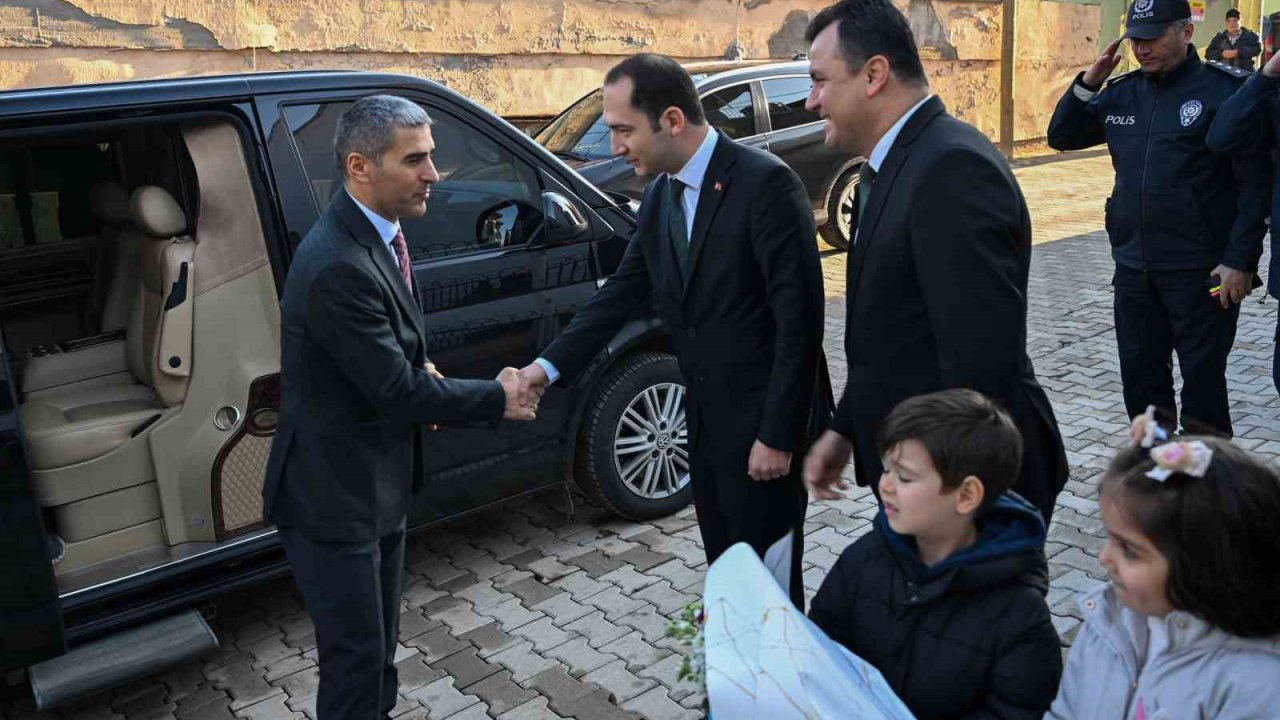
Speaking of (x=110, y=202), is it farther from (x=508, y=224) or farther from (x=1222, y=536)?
(x=1222, y=536)

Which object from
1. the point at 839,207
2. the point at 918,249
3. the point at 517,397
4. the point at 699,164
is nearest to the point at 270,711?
the point at 517,397

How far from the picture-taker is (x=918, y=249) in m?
2.55

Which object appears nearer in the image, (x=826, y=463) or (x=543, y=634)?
(x=826, y=463)

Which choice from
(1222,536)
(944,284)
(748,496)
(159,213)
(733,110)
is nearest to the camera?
(1222,536)

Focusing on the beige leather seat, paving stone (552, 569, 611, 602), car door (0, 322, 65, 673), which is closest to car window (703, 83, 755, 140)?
paving stone (552, 569, 611, 602)

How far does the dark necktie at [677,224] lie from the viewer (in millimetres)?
3213

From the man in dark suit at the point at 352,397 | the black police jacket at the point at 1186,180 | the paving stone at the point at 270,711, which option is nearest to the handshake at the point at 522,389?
the man in dark suit at the point at 352,397

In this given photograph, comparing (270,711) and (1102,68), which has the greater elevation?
(1102,68)

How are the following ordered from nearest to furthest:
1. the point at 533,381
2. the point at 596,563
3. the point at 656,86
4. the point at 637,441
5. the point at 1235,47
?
the point at 656,86 → the point at 533,381 → the point at 596,563 → the point at 637,441 → the point at 1235,47

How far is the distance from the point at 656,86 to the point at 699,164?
0.81 ft

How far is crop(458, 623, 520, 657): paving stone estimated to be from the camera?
13.4 ft

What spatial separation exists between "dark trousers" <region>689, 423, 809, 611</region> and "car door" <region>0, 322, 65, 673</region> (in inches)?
78.4

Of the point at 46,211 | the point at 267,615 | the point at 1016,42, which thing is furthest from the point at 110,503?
the point at 1016,42

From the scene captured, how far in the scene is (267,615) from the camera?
448 cm
